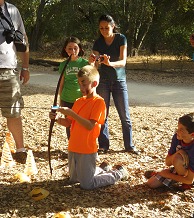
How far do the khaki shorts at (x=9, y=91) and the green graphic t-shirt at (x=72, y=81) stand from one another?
1.79ft

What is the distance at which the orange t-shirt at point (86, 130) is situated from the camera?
11.4 ft

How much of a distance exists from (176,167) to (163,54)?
568 inches

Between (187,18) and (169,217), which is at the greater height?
(187,18)

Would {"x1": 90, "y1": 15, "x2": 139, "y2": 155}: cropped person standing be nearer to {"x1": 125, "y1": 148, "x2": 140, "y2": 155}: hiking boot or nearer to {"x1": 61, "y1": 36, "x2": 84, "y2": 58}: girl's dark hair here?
{"x1": 125, "y1": 148, "x2": 140, "y2": 155}: hiking boot

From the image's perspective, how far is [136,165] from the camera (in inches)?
170

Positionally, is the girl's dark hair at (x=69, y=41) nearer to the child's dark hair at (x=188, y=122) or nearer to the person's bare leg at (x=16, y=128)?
the person's bare leg at (x=16, y=128)

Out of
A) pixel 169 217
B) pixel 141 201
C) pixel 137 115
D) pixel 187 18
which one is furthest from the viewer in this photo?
pixel 187 18

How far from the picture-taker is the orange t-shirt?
3463 mm

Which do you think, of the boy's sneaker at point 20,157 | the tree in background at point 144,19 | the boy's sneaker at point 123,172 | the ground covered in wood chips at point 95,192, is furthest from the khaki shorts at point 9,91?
the tree in background at point 144,19

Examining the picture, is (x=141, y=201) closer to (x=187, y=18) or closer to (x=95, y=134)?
(x=95, y=134)

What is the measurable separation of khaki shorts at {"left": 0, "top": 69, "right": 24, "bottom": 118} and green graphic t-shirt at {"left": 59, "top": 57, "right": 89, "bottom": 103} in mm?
544

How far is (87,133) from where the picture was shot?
139 inches

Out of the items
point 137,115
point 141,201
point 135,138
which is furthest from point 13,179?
point 137,115

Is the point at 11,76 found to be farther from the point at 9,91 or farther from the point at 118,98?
the point at 118,98
